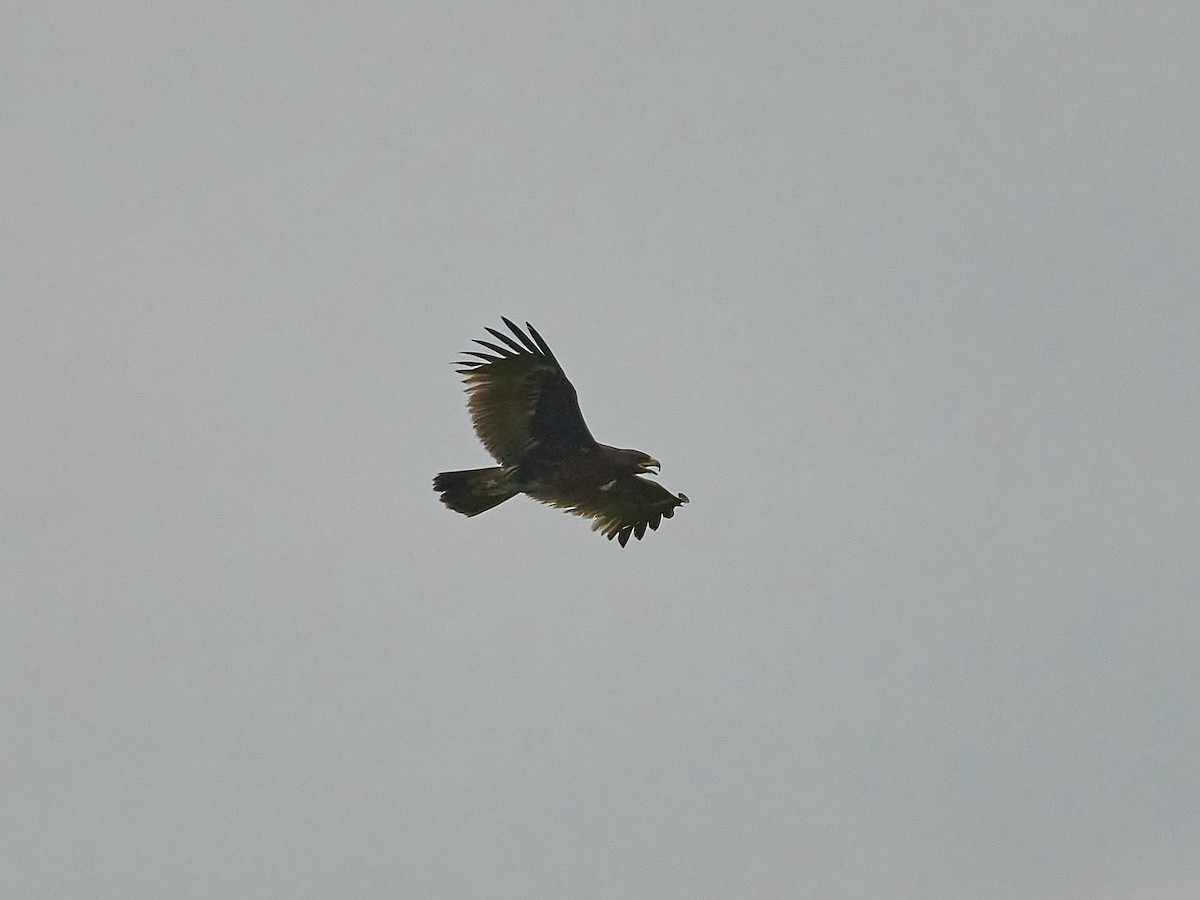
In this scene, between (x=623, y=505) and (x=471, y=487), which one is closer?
(x=471, y=487)

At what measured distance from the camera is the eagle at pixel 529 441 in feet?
80.0

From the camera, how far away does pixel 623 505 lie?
2661 centimetres

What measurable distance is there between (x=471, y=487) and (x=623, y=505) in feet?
8.12

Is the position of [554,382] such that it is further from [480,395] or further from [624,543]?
[624,543]

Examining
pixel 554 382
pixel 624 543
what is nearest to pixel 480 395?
pixel 554 382

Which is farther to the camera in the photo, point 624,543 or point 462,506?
point 624,543

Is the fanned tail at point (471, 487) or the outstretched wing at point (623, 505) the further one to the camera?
the outstretched wing at point (623, 505)

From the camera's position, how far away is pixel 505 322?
24.1m

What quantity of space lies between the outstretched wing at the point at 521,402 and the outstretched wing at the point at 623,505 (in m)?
1.26

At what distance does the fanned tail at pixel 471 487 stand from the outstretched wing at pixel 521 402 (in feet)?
0.75

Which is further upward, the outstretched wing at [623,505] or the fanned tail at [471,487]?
the outstretched wing at [623,505]

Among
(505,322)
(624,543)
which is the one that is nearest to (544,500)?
(624,543)

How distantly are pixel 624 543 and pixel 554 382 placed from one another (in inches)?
131

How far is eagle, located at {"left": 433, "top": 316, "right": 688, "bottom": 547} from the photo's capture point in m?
24.4
